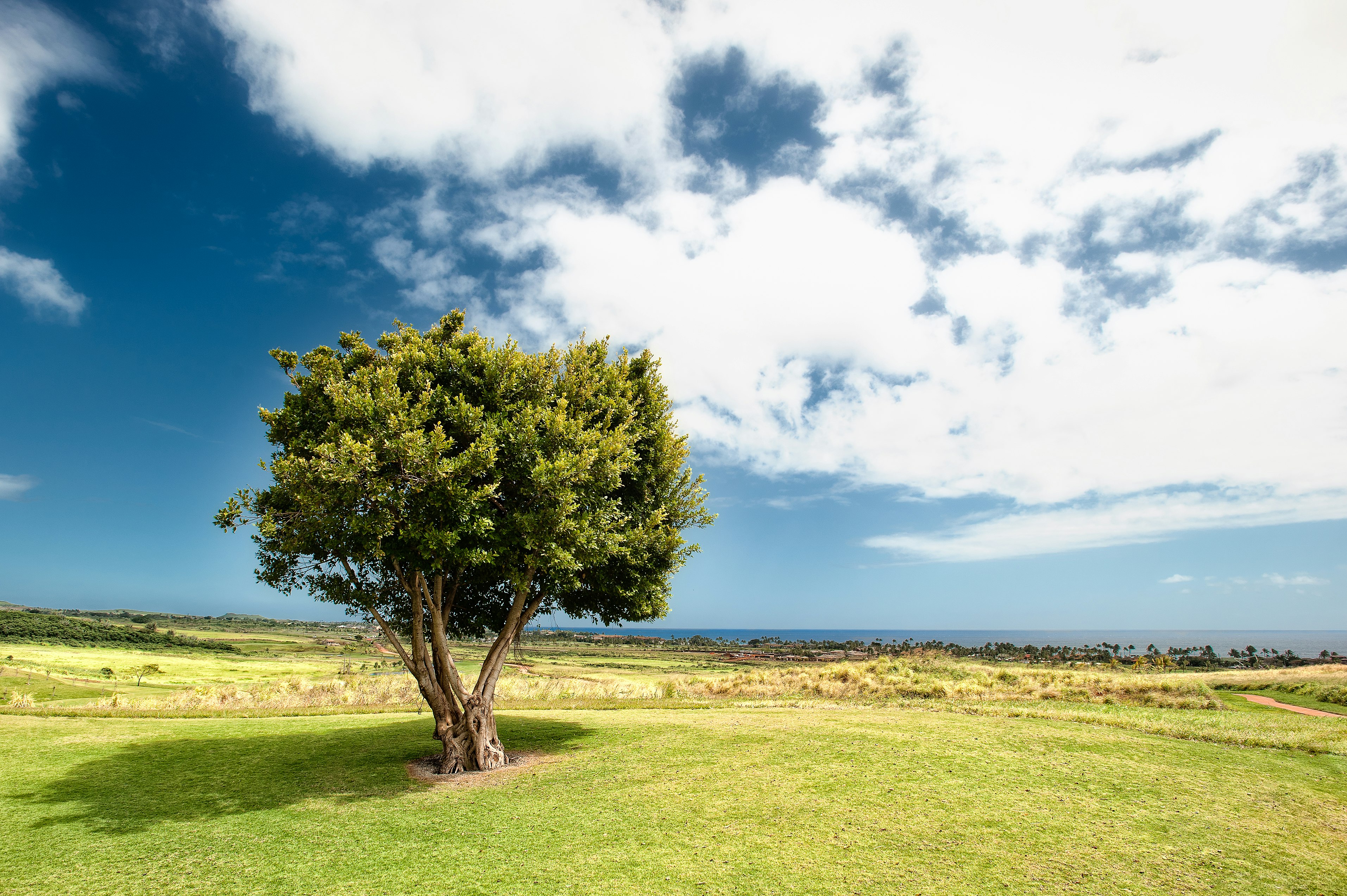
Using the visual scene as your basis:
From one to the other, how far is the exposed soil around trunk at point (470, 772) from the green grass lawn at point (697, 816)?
397 millimetres

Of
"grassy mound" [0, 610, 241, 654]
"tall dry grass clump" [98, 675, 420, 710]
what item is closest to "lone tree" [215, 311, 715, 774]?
"tall dry grass clump" [98, 675, 420, 710]

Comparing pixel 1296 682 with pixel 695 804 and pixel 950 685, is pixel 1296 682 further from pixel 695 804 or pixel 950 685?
pixel 695 804

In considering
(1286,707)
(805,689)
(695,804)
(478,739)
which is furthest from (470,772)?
(1286,707)

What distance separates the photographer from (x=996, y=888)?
662cm

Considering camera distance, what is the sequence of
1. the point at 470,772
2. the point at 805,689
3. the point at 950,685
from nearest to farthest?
the point at 470,772 → the point at 950,685 → the point at 805,689

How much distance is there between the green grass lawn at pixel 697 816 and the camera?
277 inches

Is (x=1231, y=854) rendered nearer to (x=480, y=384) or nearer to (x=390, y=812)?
(x=390, y=812)

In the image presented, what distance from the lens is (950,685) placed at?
2648 cm

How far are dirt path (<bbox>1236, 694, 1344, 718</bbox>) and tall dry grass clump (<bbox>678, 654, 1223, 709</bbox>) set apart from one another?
1329 mm

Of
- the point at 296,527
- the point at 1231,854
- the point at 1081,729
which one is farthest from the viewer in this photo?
the point at 1081,729

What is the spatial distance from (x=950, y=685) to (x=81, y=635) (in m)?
104

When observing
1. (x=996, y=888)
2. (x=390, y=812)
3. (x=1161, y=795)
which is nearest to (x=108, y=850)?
(x=390, y=812)

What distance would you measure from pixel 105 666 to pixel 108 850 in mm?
56081

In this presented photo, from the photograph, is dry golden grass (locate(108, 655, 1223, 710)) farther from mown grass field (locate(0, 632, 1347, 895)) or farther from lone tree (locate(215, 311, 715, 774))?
lone tree (locate(215, 311, 715, 774))
